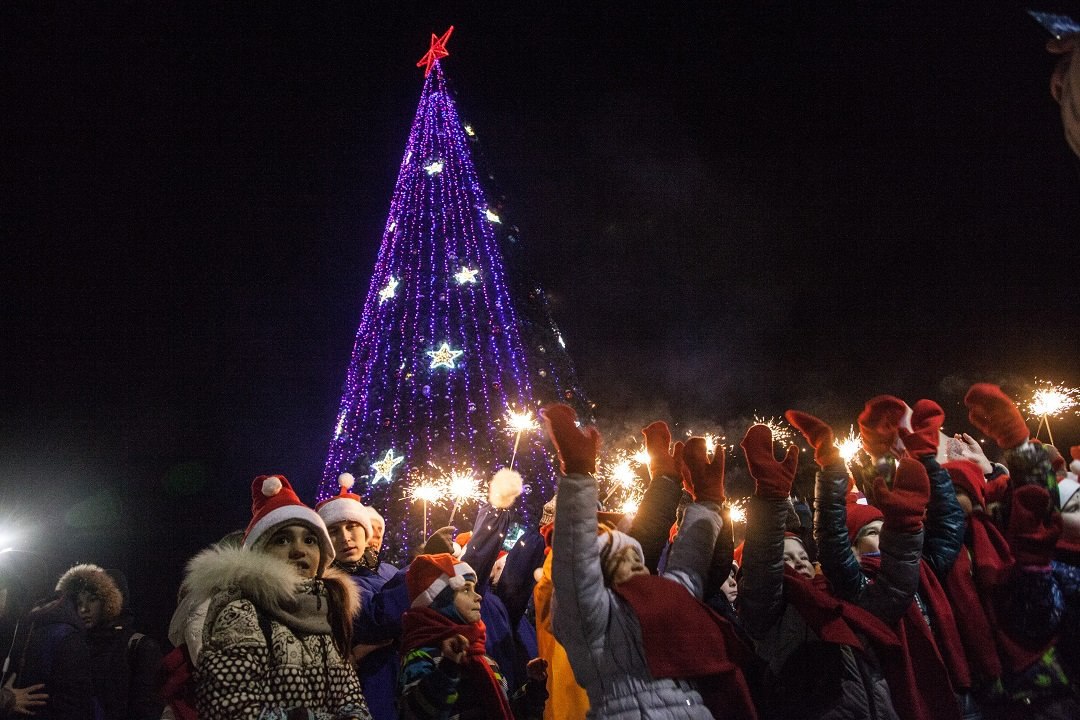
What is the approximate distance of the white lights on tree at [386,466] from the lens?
12312 millimetres

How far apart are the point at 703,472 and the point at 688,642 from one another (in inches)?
36.9

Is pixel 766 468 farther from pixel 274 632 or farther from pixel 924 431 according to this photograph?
pixel 274 632

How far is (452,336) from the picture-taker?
1269 cm

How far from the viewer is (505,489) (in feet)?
15.1

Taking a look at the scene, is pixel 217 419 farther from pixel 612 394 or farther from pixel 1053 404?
pixel 1053 404

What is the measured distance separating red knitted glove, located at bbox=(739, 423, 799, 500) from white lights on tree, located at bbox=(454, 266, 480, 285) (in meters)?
9.78

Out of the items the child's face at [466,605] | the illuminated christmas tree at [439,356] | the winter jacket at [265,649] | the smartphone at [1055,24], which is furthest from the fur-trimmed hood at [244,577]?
the illuminated christmas tree at [439,356]

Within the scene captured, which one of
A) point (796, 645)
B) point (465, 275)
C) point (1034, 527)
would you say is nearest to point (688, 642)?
point (796, 645)

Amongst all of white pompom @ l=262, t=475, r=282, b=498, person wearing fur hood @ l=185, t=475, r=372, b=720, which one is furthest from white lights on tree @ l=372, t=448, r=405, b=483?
person wearing fur hood @ l=185, t=475, r=372, b=720

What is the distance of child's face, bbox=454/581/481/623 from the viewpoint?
10.9 ft

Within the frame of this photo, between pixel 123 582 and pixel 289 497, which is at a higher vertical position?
pixel 289 497

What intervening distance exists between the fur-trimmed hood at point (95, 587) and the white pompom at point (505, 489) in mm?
3127

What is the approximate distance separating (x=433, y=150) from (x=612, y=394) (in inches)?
323

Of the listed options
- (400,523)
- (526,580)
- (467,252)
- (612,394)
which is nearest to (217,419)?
(400,523)
